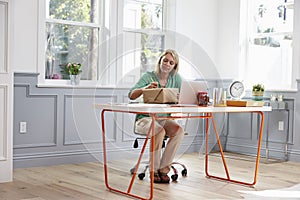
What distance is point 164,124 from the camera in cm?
382

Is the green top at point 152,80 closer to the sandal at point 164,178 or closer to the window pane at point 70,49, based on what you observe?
the sandal at point 164,178

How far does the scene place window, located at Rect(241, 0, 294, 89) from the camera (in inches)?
201

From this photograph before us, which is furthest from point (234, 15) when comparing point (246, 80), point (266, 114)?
point (266, 114)

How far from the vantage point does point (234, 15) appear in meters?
5.55

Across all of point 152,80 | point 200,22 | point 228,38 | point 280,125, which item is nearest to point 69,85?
point 152,80

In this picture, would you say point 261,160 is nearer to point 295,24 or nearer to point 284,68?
point 284,68

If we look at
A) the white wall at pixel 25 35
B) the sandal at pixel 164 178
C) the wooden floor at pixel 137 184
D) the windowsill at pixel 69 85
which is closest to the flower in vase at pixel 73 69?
the windowsill at pixel 69 85

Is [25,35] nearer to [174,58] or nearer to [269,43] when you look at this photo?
[174,58]

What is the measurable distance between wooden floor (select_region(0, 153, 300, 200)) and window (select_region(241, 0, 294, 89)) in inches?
44.2

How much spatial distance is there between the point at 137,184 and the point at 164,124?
21.5 inches

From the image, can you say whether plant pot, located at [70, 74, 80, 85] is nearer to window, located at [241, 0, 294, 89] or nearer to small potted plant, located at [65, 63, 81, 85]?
small potted plant, located at [65, 63, 81, 85]

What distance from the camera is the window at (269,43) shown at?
16.7 ft

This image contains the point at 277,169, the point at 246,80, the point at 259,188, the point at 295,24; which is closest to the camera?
the point at 259,188

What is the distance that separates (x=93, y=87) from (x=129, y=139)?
28.0 inches
